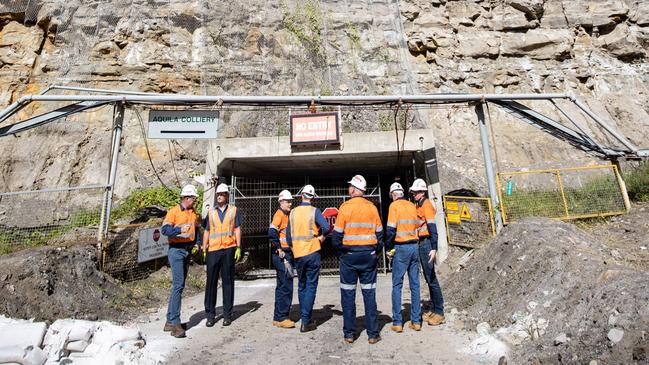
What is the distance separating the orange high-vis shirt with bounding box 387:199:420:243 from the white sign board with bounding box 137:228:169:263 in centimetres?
549

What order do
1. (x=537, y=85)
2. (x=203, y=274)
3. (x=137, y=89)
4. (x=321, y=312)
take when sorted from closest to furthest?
1. (x=321, y=312)
2. (x=203, y=274)
3. (x=137, y=89)
4. (x=537, y=85)

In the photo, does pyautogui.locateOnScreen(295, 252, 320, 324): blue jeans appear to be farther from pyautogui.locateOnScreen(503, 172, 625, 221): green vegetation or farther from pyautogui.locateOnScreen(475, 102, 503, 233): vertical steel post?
pyautogui.locateOnScreen(503, 172, 625, 221): green vegetation

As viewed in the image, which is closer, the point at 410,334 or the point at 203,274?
the point at 410,334

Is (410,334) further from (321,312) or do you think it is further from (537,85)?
(537,85)

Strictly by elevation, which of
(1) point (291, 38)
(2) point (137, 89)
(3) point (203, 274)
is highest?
(1) point (291, 38)

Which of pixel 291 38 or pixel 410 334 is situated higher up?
pixel 291 38

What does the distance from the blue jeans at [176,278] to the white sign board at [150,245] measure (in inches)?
134

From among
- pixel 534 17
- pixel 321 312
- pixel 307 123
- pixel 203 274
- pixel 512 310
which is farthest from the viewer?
pixel 534 17

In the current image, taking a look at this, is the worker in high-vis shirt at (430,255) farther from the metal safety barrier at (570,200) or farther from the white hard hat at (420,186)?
the metal safety barrier at (570,200)

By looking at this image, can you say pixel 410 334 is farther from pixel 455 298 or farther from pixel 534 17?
pixel 534 17

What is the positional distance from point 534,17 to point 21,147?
72.2ft

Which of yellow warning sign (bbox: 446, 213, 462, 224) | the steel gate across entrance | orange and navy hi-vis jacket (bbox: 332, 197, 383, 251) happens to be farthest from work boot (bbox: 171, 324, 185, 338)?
yellow warning sign (bbox: 446, 213, 462, 224)

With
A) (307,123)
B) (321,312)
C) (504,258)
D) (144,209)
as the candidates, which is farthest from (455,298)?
(144,209)

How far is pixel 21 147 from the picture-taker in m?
13.0
